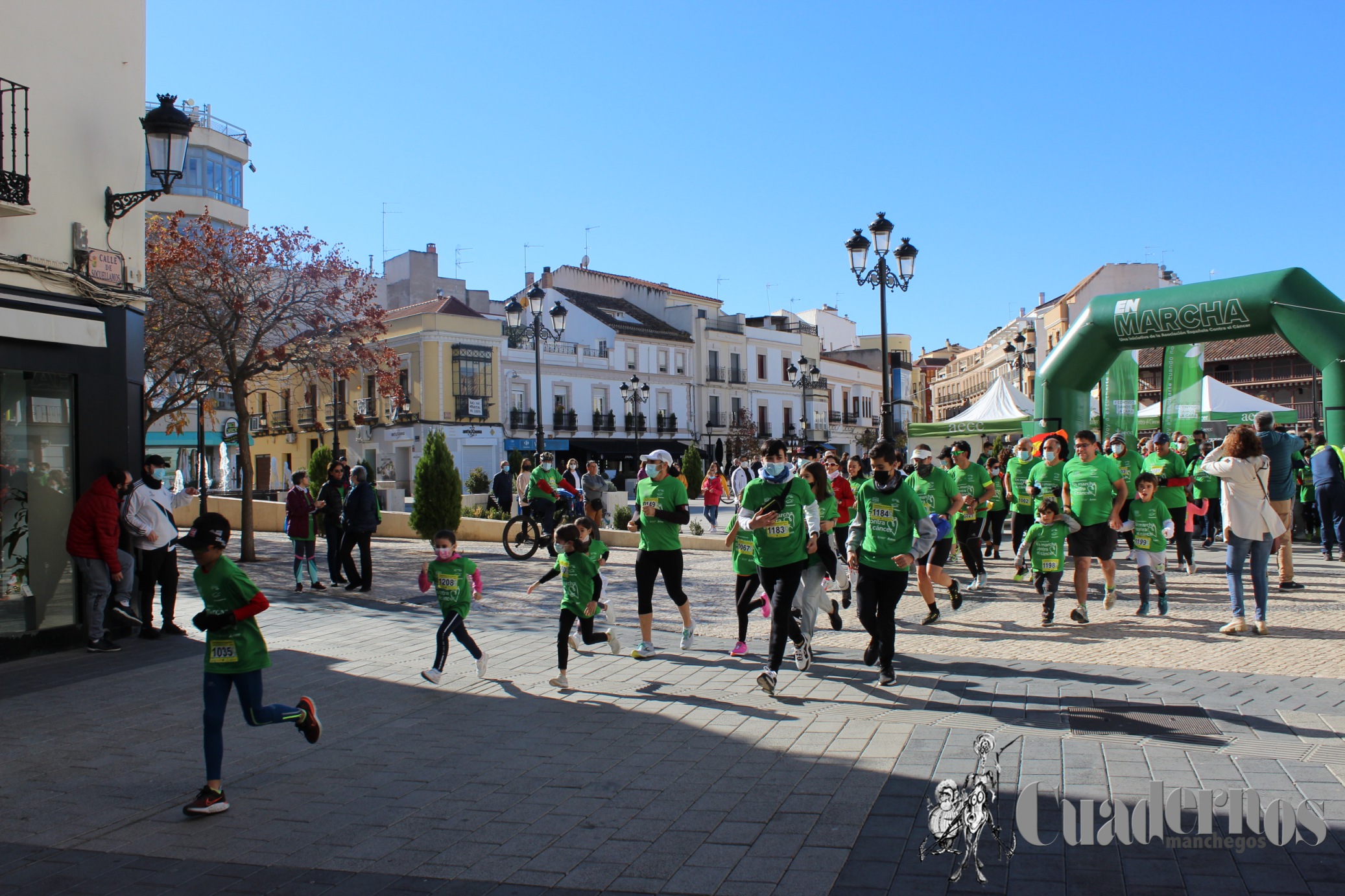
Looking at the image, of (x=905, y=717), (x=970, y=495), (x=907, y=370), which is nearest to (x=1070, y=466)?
(x=970, y=495)

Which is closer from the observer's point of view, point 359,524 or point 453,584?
point 453,584

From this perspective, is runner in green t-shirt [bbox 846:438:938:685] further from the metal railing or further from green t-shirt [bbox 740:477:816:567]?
the metal railing

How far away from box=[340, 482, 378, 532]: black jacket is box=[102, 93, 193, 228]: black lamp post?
422 cm

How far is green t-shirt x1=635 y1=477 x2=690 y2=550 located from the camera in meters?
7.85

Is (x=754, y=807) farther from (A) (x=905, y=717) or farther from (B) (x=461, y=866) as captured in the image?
(A) (x=905, y=717)

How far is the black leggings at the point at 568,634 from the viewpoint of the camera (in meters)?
6.88

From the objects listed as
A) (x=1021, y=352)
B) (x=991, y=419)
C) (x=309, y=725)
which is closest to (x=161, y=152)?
(x=309, y=725)

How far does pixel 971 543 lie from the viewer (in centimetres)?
1081

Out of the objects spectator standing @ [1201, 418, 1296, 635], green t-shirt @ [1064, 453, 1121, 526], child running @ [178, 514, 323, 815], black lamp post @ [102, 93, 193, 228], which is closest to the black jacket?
black lamp post @ [102, 93, 193, 228]

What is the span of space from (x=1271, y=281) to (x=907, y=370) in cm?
6299

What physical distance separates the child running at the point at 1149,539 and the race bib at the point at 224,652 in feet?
25.0

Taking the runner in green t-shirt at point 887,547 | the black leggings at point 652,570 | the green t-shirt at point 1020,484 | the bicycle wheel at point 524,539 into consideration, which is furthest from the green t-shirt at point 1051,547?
the bicycle wheel at point 524,539

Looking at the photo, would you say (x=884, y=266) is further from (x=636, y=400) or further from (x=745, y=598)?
(x=636, y=400)

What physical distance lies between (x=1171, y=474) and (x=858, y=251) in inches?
213
